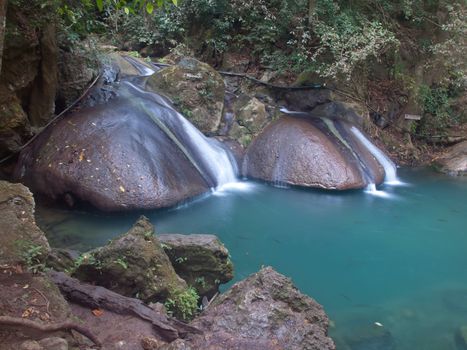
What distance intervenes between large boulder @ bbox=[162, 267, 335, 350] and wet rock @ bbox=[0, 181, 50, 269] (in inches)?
43.4

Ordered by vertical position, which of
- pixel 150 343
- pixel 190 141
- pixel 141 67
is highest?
pixel 141 67

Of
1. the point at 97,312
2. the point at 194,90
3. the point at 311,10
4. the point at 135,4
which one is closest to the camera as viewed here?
the point at 97,312

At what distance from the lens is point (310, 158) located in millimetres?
9289

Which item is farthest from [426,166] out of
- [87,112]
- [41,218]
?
[41,218]

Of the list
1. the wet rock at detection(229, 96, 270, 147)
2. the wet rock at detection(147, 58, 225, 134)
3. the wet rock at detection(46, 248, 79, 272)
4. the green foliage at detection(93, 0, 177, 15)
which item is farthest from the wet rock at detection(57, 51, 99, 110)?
the wet rock at detection(46, 248, 79, 272)

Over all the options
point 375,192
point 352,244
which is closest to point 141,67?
point 375,192

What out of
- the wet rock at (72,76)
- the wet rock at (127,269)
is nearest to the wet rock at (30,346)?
the wet rock at (127,269)

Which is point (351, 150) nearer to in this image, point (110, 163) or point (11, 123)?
point (110, 163)

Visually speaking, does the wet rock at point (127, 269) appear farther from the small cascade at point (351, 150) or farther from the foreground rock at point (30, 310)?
the small cascade at point (351, 150)

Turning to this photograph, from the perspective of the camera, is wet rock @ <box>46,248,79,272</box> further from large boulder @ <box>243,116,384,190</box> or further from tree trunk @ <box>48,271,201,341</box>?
large boulder @ <box>243,116,384,190</box>

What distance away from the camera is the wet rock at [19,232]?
2693 mm

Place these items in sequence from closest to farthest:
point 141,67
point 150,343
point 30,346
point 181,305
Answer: point 30,346 → point 150,343 → point 181,305 → point 141,67

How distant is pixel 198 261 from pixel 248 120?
675 centimetres

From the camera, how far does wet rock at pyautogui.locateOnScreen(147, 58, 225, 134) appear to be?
10211mm
